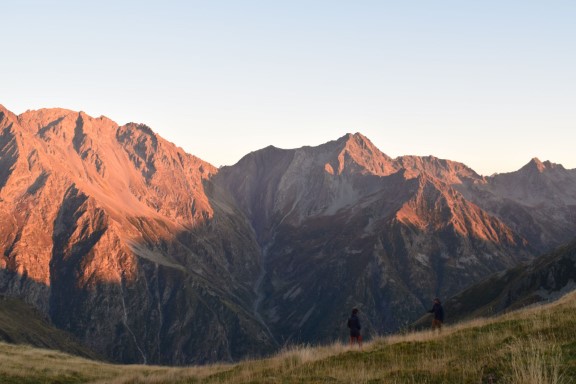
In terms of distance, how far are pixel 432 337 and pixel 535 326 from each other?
4.28 meters

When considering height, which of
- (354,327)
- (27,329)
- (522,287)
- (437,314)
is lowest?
(27,329)

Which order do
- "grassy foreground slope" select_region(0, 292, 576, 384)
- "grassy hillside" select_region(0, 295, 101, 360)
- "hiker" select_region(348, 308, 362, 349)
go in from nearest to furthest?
"grassy foreground slope" select_region(0, 292, 576, 384) → "hiker" select_region(348, 308, 362, 349) → "grassy hillside" select_region(0, 295, 101, 360)

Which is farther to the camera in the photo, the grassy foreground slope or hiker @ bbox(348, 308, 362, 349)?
hiker @ bbox(348, 308, 362, 349)

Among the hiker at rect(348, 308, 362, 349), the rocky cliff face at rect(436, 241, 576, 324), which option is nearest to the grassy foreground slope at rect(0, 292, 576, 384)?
the hiker at rect(348, 308, 362, 349)

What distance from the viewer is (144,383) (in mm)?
22391

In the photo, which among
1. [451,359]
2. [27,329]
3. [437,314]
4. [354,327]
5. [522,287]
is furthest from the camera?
[522,287]

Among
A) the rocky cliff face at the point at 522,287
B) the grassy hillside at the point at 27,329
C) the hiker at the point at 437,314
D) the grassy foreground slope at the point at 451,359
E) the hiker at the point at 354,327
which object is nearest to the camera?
the grassy foreground slope at the point at 451,359

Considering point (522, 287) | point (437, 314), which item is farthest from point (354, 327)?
point (522, 287)

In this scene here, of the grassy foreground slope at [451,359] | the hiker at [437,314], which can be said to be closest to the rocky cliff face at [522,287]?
the hiker at [437,314]

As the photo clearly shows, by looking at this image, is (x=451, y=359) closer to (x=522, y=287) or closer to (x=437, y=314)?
(x=437, y=314)

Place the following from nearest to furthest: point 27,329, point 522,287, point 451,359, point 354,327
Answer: point 451,359, point 354,327, point 27,329, point 522,287

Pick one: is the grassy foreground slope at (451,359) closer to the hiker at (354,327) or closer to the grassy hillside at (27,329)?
the hiker at (354,327)

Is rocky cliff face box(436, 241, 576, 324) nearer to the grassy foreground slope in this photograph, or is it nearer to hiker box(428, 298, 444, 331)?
hiker box(428, 298, 444, 331)

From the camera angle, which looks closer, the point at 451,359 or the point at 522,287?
the point at 451,359
